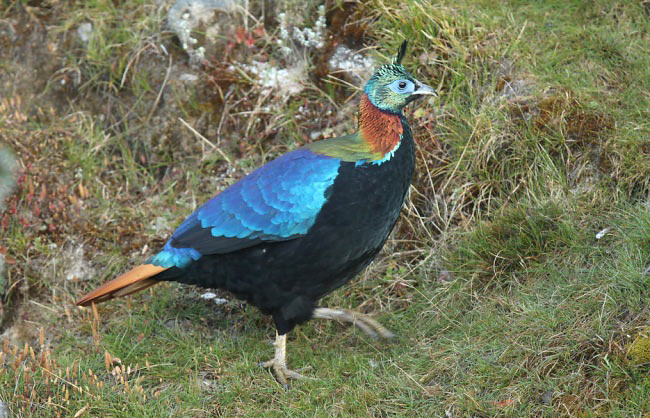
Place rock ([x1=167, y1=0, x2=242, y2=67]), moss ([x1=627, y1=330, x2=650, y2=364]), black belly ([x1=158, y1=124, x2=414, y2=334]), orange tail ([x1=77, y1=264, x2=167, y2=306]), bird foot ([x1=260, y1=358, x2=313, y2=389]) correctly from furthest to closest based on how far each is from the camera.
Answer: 1. rock ([x1=167, y1=0, x2=242, y2=67])
2. orange tail ([x1=77, y1=264, x2=167, y2=306])
3. bird foot ([x1=260, y1=358, x2=313, y2=389])
4. black belly ([x1=158, y1=124, x2=414, y2=334])
5. moss ([x1=627, y1=330, x2=650, y2=364])

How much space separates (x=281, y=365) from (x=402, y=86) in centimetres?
160

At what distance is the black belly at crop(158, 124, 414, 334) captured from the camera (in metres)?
3.69

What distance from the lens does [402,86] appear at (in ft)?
13.1

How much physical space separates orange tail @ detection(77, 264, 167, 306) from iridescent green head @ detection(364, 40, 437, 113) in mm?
1456

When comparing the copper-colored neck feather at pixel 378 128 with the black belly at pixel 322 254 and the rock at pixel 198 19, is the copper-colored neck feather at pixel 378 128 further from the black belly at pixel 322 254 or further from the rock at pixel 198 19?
the rock at pixel 198 19

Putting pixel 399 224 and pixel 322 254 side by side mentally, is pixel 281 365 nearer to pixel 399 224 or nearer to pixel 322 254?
pixel 322 254

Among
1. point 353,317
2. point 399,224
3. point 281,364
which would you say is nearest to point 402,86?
point 399,224

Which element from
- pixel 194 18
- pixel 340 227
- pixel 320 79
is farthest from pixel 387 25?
pixel 340 227

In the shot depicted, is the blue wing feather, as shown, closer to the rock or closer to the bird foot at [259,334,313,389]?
the bird foot at [259,334,313,389]

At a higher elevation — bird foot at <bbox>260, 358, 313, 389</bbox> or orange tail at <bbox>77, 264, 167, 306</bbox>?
orange tail at <bbox>77, 264, 167, 306</bbox>

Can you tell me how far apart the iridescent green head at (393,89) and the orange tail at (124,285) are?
1456mm

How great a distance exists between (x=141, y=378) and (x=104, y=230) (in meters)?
1.52

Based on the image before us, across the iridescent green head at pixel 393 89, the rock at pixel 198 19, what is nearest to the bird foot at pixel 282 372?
the iridescent green head at pixel 393 89

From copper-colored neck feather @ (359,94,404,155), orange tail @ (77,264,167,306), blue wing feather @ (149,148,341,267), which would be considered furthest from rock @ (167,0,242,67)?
orange tail @ (77,264,167,306)
